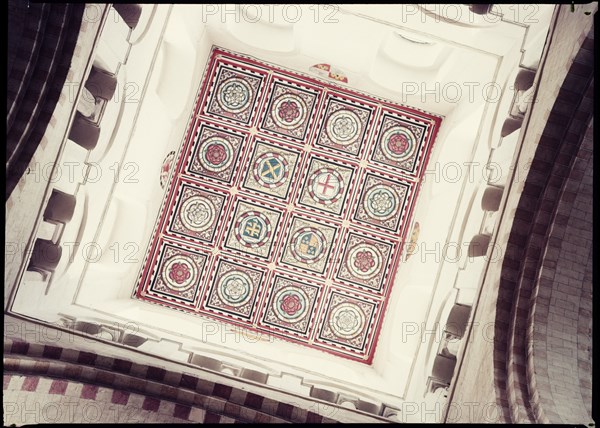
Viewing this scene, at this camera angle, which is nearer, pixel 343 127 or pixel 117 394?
pixel 117 394

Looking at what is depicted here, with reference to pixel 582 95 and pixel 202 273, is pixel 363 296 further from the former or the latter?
pixel 582 95

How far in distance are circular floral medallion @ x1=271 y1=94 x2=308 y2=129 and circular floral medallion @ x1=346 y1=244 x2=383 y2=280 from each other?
217 centimetres

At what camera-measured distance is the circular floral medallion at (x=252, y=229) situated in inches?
313

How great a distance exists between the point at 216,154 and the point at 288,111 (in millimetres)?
1291

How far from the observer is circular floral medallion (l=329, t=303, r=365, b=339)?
776 cm

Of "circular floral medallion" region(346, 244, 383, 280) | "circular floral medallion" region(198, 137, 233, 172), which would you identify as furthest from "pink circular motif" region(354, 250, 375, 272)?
"circular floral medallion" region(198, 137, 233, 172)

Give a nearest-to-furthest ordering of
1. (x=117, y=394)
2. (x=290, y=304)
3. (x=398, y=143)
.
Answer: (x=117, y=394)
(x=398, y=143)
(x=290, y=304)

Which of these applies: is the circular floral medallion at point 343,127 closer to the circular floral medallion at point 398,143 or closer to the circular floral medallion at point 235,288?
the circular floral medallion at point 398,143

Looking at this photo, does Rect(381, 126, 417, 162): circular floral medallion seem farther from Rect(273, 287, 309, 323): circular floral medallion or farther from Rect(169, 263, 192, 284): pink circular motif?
Rect(169, 263, 192, 284): pink circular motif

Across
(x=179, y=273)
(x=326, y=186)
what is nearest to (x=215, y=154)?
(x=326, y=186)

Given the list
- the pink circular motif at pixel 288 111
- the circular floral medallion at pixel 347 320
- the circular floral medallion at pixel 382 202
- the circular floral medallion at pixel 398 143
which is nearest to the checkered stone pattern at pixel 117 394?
the circular floral medallion at pixel 347 320

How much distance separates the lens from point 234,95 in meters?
7.79

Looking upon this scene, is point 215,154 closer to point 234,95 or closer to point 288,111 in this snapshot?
point 234,95

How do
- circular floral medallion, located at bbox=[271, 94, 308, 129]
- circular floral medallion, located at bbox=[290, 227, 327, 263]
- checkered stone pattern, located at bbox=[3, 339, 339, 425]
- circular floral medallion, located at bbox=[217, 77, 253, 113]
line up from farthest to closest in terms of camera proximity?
circular floral medallion, located at bbox=[290, 227, 327, 263]
circular floral medallion, located at bbox=[271, 94, 308, 129]
circular floral medallion, located at bbox=[217, 77, 253, 113]
checkered stone pattern, located at bbox=[3, 339, 339, 425]
